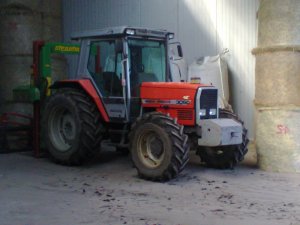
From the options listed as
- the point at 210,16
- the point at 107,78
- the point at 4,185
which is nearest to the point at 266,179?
the point at 107,78

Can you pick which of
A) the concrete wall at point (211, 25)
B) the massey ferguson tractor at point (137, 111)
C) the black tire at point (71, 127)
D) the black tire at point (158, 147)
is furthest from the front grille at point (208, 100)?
the concrete wall at point (211, 25)

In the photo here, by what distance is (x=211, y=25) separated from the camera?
34.8 feet

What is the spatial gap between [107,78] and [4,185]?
2.27 meters

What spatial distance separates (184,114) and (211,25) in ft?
11.7

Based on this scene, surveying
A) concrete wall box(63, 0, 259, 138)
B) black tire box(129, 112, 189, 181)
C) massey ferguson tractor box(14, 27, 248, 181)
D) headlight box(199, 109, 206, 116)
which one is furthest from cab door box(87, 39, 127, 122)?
concrete wall box(63, 0, 259, 138)

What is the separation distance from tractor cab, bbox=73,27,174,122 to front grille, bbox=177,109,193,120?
730 mm

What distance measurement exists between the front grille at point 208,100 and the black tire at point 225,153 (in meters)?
0.37

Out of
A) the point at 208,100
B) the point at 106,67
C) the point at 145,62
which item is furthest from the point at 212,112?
the point at 106,67

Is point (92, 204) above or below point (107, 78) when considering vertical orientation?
below

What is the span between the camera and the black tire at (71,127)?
26.8ft

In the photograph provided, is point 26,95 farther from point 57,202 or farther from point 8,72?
point 57,202

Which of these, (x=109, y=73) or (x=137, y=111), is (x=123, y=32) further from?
(x=137, y=111)

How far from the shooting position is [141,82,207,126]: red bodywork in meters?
7.52

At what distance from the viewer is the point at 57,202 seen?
6.25m
